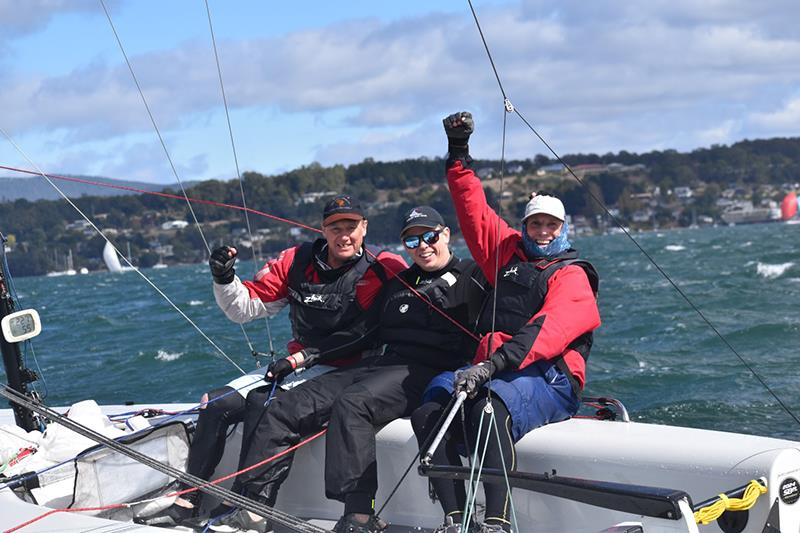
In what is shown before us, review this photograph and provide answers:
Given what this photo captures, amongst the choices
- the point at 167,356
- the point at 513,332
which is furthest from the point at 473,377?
the point at 167,356

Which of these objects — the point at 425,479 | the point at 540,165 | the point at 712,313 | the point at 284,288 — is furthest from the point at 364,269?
the point at 540,165

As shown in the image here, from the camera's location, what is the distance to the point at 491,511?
309 centimetres

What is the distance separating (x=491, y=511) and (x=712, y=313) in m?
11.3

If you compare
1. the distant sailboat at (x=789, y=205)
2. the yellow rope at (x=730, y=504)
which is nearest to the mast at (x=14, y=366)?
the yellow rope at (x=730, y=504)

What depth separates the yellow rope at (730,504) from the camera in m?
2.72

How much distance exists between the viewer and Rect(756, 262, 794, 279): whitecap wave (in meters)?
20.2

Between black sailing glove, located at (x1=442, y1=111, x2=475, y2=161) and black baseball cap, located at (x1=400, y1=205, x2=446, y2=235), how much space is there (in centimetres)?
20

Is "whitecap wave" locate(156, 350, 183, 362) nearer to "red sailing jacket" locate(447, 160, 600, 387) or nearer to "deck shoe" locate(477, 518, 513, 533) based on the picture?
"red sailing jacket" locate(447, 160, 600, 387)

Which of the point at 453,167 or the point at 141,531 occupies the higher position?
the point at 453,167

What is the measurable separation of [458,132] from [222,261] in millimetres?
931

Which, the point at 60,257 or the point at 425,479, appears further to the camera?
the point at 60,257

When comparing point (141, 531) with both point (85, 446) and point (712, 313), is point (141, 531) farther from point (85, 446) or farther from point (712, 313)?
point (712, 313)

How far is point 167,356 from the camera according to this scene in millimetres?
12250

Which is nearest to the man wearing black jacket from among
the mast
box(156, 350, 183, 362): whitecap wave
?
the mast
